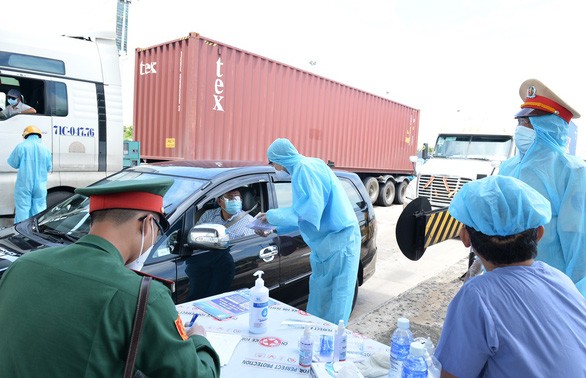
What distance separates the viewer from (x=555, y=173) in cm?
259

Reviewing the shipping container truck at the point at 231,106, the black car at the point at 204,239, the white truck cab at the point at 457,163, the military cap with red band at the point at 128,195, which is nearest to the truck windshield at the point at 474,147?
the white truck cab at the point at 457,163

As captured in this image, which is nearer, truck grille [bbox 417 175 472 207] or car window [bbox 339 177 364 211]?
car window [bbox 339 177 364 211]

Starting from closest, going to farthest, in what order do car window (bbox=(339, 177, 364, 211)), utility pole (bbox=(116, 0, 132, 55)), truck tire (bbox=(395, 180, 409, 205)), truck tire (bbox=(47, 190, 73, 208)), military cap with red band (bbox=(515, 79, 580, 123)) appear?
military cap with red band (bbox=(515, 79, 580, 123)), car window (bbox=(339, 177, 364, 211)), truck tire (bbox=(47, 190, 73, 208)), utility pole (bbox=(116, 0, 132, 55)), truck tire (bbox=(395, 180, 409, 205))

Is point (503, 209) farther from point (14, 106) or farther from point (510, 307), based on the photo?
point (14, 106)

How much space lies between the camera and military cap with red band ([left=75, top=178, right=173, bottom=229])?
4.35 ft

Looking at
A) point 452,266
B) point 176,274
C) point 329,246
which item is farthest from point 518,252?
point 452,266

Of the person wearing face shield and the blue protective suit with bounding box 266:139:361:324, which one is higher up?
the person wearing face shield

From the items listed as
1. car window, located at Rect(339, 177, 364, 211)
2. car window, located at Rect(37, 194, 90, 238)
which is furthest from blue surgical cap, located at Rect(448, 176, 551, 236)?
car window, located at Rect(339, 177, 364, 211)

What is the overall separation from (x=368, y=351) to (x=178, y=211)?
166 centimetres

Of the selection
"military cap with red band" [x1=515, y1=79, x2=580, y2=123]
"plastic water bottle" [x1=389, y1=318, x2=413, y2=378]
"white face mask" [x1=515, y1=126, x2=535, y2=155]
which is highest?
"military cap with red band" [x1=515, y1=79, x2=580, y2=123]

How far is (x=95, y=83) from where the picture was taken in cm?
669

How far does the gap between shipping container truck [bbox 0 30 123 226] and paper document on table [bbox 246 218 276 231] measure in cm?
448

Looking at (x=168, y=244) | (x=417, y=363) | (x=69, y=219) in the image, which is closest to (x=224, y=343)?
(x=417, y=363)

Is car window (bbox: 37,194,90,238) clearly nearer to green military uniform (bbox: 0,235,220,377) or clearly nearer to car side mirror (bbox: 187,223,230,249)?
car side mirror (bbox: 187,223,230,249)
